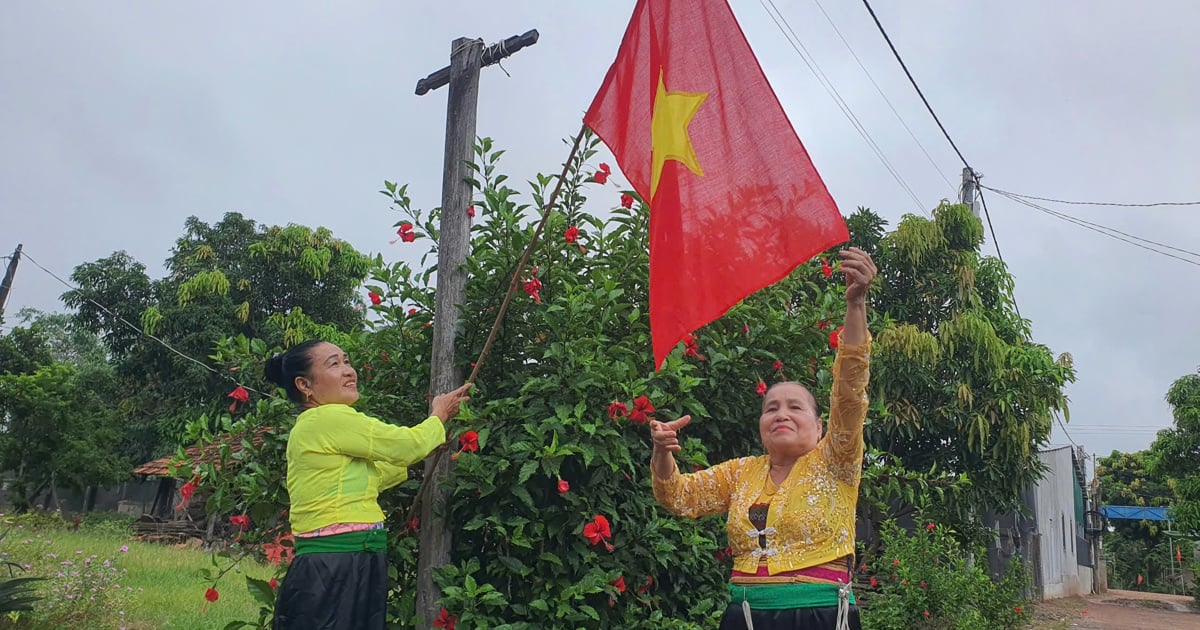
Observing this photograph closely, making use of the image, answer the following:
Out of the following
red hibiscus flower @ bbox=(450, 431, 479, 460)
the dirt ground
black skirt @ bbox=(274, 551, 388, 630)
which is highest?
red hibiscus flower @ bbox=(450, 431, 479, 460)

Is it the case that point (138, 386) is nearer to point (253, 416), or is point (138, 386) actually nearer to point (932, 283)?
point (932, 283)

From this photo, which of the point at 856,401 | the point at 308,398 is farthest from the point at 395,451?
the point at 856,401

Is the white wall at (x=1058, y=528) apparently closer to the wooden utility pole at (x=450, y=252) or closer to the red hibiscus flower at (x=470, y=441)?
the wooden utility pole at (x=450, y=252)

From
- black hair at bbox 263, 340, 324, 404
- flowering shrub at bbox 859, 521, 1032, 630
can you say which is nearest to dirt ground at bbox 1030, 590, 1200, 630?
flowering shrub at bbox 859, 521, 1032, 630

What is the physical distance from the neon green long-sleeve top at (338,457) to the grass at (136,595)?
2102 mm

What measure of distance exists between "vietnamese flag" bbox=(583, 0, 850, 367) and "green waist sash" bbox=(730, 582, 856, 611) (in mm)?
709

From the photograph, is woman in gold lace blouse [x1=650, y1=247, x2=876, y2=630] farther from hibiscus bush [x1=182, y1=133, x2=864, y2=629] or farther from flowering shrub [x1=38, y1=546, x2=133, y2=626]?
flowering shrub [x1=38, y1=546, x2=133, y2=626]

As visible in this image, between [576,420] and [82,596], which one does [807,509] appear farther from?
[82,596]

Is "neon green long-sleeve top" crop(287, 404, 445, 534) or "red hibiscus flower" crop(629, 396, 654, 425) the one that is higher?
"red hibiscus flower" crop(629, 396, 654, 425)

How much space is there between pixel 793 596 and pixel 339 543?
1466 millimetres

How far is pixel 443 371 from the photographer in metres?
3.79

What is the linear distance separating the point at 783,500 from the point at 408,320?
2.21 m

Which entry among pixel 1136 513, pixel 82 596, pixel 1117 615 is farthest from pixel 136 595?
pixel 1136 513

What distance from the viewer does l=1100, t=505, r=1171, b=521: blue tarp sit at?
34.2 meters
